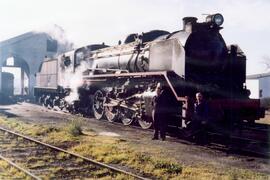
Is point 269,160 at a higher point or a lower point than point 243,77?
lower

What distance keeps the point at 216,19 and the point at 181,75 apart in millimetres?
2124

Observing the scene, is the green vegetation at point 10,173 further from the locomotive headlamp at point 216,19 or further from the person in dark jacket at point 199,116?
the locomotive headlamp at point 216,19

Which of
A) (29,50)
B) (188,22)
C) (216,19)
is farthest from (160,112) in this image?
(29,50)

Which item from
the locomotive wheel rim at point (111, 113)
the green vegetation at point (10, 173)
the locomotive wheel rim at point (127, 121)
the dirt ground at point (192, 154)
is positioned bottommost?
the green vegetation at point (10, 173)

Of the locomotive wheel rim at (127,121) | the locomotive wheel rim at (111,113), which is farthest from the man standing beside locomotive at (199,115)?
the locomotive wheel rim at (111,113)

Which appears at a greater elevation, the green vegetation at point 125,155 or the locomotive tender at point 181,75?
the locomotive tender at point 181,75

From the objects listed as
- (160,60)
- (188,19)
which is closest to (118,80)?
(160,60)

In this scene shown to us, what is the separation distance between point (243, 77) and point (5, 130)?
787 centimetres

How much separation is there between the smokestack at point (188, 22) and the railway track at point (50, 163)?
498 cm

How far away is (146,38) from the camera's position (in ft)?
42.3

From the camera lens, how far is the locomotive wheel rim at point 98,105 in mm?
15334

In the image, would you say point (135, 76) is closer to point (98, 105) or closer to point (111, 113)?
point (111, 113)

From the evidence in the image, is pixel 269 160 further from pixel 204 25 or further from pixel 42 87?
pixel 42 87

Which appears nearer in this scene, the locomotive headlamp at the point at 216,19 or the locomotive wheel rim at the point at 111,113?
the locomotive headlamp at the point at 216,19
